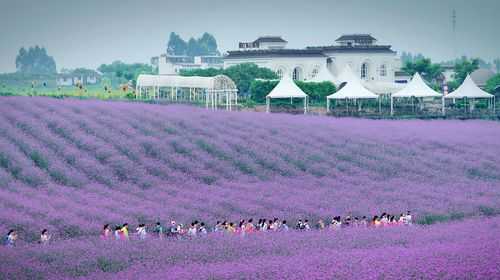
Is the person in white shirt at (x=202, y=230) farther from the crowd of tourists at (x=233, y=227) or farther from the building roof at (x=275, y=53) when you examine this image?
the building roof at (x=275, y=53)

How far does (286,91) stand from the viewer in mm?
63219

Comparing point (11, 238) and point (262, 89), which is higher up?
point (262, 89)

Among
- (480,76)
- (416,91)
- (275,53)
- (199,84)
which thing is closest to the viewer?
(199,84)

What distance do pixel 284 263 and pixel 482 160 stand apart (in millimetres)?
24351

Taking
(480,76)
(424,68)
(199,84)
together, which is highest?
(424,68)

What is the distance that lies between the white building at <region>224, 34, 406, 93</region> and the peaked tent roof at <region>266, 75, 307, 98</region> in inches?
1129

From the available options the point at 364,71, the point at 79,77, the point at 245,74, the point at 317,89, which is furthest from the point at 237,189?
the point at 79,77

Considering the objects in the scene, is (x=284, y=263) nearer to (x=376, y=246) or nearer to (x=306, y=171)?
(x=376, y=246)

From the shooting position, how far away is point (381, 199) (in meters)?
31.9

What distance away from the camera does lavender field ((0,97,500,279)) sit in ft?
66.3

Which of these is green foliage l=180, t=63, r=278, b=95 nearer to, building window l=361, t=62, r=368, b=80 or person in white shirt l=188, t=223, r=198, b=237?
building window l=361, t=62, r=368, b=80

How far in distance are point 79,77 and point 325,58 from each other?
1824 inches

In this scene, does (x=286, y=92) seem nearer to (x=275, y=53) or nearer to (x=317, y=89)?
(x=317, y=89)

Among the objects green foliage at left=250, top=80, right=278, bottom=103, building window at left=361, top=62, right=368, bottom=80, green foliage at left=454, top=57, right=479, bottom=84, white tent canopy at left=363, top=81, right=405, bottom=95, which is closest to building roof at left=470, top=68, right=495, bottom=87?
green foliage at left=454, top=57, right=479, bottom=84
